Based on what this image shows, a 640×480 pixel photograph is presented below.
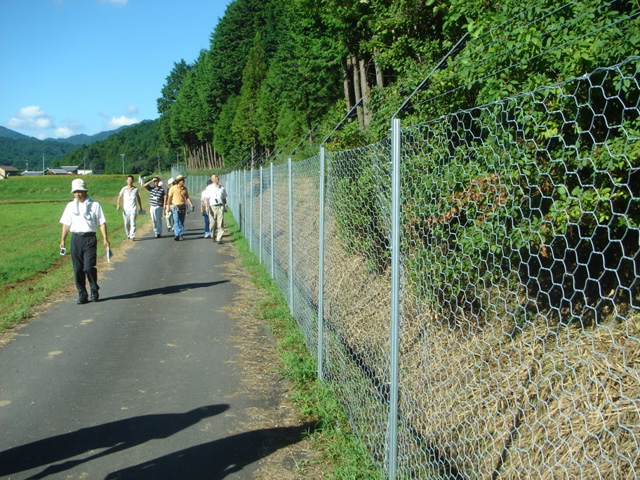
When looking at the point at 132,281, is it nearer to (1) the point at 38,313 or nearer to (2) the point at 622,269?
(1) the point at 38,313

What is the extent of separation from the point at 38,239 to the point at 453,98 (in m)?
17.0

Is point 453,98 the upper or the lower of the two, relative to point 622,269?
upper

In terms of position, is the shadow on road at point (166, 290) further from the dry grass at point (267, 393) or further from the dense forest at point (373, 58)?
the dense forest at point (373, 58)

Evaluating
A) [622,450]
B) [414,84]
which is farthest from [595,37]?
[414,84]

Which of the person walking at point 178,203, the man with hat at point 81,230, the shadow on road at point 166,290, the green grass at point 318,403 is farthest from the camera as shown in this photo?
the person walking at point 178,203

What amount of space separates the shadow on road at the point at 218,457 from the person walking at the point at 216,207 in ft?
41.0

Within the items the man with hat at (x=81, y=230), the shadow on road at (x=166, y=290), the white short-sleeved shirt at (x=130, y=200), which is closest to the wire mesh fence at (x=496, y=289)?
the man with hat at (x=81, y=230)

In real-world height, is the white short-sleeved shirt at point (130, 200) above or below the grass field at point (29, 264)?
above

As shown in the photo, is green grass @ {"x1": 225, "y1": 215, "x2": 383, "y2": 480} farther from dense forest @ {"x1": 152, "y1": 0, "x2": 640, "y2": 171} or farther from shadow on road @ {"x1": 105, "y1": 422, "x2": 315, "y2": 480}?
dense forest @ {"x1": 152, "y1": 0, "x2": 640, "y2": 171}

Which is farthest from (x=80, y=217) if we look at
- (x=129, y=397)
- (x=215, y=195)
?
(x=215, y=195)

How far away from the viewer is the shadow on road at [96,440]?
4.11 m

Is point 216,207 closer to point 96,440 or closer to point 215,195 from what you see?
point 215,195

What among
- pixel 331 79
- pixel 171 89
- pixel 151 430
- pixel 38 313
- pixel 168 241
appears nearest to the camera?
pixel 151 430

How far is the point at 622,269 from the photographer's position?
3.69 meters
